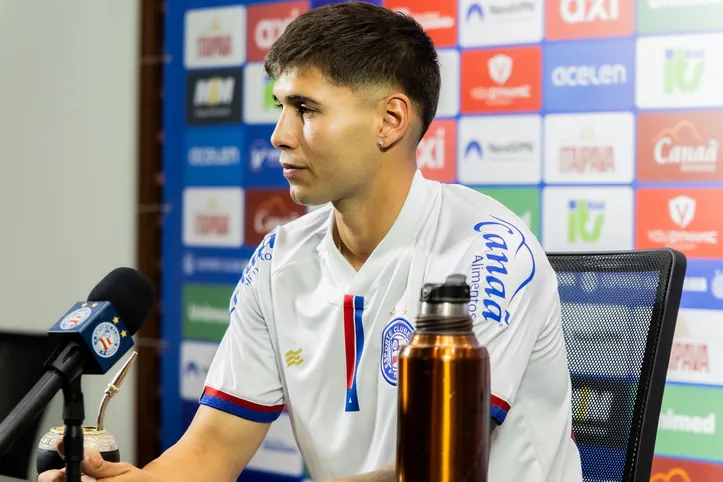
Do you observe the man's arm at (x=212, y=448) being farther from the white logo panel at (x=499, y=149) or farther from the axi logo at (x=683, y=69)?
the axi logo at (x=683, y=69)

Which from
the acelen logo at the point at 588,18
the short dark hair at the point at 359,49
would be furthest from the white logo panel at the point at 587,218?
the short dark hair at the point at 359,49

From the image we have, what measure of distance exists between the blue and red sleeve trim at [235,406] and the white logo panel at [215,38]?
5.33 feet

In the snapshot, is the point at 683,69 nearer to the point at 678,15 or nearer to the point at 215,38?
the point at 678,15

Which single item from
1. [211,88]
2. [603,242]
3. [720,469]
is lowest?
[720,469]

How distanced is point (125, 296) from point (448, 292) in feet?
1.00

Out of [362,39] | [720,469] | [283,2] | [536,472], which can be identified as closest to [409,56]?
[362,39]

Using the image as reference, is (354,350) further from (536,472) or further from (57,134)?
(57,134)

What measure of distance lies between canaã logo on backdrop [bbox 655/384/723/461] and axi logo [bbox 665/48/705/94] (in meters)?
0.67

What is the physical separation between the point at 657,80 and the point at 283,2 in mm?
1095

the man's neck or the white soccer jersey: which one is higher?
the man's neck

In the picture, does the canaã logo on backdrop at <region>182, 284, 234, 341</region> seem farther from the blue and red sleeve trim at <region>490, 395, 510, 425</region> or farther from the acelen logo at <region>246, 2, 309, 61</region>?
the blue and red sleeve trim at <region>490, 395, 510, 425</region>

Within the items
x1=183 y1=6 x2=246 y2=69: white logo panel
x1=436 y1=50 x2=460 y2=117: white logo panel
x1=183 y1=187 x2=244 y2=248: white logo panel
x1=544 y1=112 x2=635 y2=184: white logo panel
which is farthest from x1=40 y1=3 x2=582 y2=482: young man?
x1=183 y1=6 x2=246 y2=69: white logo panel

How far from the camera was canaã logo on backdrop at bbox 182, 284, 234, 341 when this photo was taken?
2762mm

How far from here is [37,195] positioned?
3057 mm
